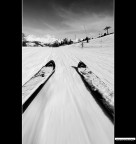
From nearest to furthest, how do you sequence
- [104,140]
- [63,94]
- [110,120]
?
[104,140] < [110,120] < [63,94]

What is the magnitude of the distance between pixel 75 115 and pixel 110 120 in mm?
547

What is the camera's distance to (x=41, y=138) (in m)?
1.56

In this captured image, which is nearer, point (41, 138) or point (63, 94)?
point (41, 138)
